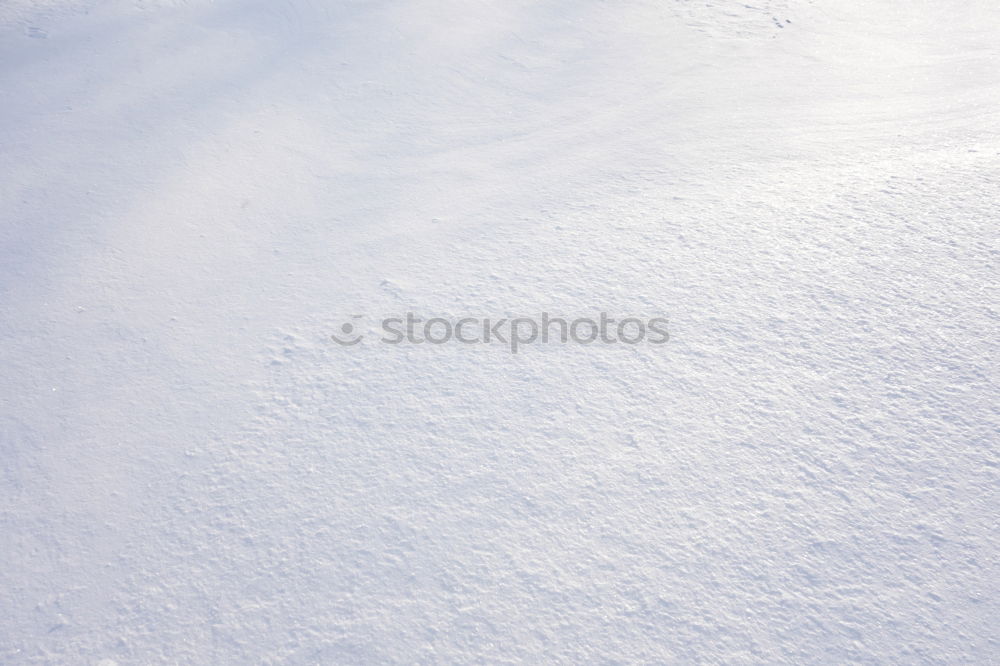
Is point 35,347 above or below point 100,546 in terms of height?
above

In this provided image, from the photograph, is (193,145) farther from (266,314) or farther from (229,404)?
(229,404)

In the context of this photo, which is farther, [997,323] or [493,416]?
[997,323]

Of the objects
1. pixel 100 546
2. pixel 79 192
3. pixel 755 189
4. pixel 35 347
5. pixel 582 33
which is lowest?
pixel 100 546

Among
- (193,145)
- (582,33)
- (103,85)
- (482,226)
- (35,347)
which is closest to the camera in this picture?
(35,347)

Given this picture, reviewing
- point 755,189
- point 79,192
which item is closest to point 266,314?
point 79,192

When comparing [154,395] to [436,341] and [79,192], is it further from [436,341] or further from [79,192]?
Result: [79,192]

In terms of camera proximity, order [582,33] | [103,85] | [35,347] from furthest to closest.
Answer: [582,33] → [103,85] → [35,347]
